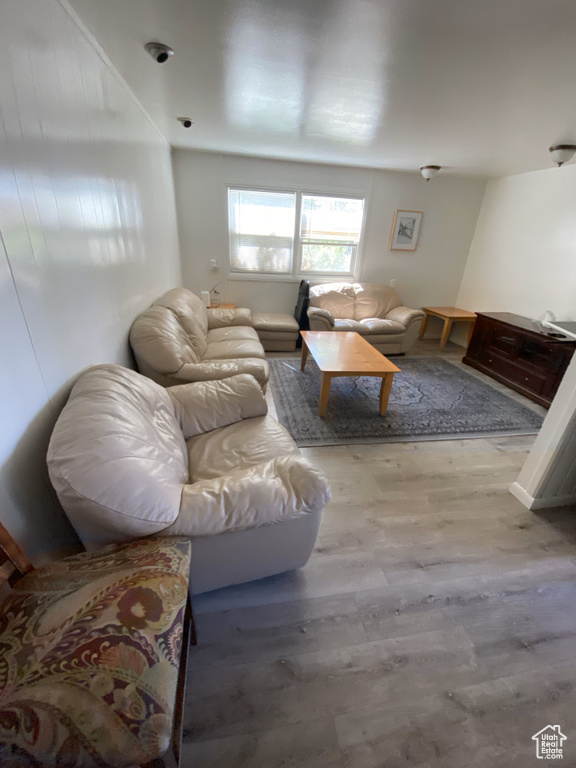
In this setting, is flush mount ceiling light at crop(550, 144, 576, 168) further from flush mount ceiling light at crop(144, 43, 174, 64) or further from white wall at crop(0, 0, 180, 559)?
white wall at crop(0, 0, 180, 559)

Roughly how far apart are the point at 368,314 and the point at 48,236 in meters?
3.90

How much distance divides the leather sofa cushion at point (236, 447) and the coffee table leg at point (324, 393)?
93 cm

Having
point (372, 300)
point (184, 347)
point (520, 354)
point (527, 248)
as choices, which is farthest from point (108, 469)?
point (527, 248)

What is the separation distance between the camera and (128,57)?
1.67 meters

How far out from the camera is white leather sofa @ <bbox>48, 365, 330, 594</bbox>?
93 centimetres

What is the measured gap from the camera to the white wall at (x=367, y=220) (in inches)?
155

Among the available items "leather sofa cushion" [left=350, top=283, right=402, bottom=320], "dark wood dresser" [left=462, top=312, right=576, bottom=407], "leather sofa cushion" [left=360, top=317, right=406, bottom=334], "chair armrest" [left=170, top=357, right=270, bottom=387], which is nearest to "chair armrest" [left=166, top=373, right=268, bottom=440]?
"chair armrest" [left=170, top=357, right=270, bottom=387]

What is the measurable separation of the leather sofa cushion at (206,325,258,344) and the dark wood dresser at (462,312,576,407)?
109 inches

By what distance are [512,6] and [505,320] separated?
2961mm

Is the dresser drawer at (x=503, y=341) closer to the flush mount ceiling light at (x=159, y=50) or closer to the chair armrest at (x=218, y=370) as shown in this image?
the chair armrest at (x=218, y=370)

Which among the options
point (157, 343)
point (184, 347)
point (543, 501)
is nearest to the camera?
point (543, 501)

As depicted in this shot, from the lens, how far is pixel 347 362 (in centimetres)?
274

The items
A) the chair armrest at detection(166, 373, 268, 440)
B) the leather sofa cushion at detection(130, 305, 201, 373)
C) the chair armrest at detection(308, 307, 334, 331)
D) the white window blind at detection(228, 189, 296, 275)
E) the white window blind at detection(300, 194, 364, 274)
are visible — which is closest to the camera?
the chair armrest at detection(166, 373, 268, 440)

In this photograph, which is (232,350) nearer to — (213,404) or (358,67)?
(213,404)
